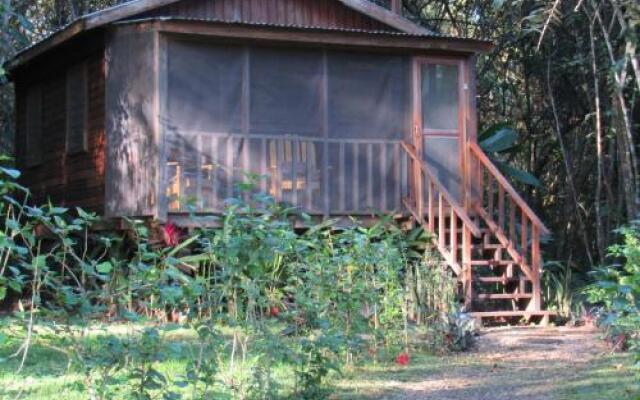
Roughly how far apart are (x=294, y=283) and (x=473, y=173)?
21.1 ft

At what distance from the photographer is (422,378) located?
8.02m

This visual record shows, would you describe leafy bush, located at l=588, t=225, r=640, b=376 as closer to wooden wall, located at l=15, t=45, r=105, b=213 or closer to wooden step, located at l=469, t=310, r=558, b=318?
wooden step, located at l=469, t=310, r=558, b=318

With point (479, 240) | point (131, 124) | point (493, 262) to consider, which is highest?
point (131, 124)

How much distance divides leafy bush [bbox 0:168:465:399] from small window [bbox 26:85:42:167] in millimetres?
6678

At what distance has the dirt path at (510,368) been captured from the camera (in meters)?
7.37

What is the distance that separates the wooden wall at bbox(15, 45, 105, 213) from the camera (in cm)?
1352

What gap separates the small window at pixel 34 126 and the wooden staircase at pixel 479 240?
20.2 ft

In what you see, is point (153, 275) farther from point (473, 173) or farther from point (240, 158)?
point (473, 173)

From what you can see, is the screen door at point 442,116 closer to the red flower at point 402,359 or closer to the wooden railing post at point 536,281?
the wooden railing post at point 536,281

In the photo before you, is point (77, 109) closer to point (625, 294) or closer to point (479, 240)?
point (479, 240)

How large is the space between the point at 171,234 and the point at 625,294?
6.80 meters

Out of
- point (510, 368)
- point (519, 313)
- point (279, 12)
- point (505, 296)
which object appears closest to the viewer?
point (510, 368)

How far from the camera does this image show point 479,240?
13266 millimetres

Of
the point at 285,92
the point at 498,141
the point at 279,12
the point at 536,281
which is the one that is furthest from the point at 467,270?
the point at 279,12
